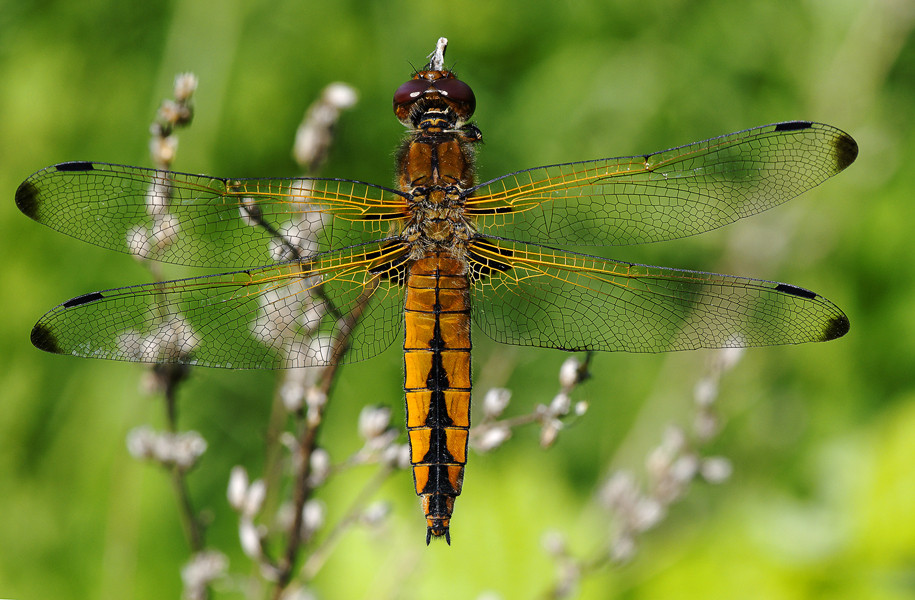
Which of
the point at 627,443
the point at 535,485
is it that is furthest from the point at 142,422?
the point at 627,443

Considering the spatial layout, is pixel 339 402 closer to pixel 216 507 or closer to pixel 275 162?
pixel 216 507

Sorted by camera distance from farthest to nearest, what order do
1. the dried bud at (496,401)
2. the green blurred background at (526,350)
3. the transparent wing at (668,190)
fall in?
the green blurred background at (526,350) < the transparent wing at (668,190) < the dried bud at (496,401)

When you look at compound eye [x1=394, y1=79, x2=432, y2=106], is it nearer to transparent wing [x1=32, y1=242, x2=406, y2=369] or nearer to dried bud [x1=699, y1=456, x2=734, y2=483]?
transparent wing [x1=32, y1=242, x2=406, y2=369]

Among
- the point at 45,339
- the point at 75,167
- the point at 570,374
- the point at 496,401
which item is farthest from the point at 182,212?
the point at 570,374

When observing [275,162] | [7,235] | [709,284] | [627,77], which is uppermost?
[627,77]

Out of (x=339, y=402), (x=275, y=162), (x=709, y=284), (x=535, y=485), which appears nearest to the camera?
(x=709, y=284)

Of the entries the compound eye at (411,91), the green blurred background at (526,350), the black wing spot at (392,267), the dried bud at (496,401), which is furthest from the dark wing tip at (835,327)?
the compound eye at (411,91)

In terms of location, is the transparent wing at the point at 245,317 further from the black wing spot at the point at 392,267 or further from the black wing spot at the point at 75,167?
the black wing spot at the point at 75,167
